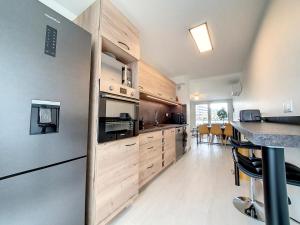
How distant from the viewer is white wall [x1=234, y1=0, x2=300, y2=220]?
4.00 ft

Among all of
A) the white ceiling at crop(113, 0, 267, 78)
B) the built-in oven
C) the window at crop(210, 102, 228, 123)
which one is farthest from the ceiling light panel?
the window at crop(210, 102, 228, 123)

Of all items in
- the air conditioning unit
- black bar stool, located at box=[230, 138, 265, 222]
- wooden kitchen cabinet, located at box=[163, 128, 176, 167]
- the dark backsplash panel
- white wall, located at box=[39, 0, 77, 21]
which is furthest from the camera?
the air conditioning unit

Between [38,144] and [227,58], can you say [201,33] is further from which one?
[38,144]

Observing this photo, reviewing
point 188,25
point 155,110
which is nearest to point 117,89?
point 188,25

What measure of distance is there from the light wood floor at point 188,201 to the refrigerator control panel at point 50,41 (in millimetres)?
1616

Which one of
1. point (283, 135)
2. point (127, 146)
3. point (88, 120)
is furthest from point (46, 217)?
point (283, 135)

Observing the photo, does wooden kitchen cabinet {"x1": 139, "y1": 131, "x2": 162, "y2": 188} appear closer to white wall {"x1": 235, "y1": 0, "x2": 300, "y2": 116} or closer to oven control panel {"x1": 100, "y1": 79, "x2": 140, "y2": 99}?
oven control panel {"x1": 100, "y1": 79, "x2": 140, "y2": 99}

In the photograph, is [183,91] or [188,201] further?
[183,91]

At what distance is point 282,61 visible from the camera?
1460 millimetres

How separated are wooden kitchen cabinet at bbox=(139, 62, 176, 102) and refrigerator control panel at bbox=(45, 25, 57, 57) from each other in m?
1.60

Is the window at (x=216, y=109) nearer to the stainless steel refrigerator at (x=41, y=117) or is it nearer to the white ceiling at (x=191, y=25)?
the white ceiling at (x=191, y=25)

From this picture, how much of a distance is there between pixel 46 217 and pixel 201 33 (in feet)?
9.55

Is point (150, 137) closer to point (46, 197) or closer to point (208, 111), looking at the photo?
point (46, 197)

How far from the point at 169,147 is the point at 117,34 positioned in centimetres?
232
